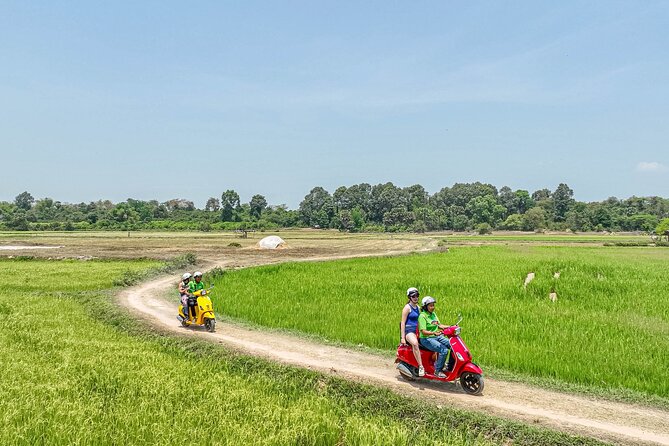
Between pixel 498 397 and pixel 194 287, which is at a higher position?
pixel 194 287

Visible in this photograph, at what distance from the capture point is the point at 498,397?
26.8 ft

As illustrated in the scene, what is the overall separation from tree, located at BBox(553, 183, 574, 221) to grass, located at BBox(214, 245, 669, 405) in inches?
5388

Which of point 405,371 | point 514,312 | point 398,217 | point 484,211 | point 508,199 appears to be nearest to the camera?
point 405,371

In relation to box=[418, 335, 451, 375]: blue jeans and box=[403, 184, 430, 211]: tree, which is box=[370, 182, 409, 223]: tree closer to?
box=[403, 184, 430, 211]: tree

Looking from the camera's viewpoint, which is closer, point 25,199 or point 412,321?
point 412,321

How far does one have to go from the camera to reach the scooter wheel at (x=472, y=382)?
8.24 m

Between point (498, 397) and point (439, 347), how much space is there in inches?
52.6

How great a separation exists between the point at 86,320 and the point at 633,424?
587 inches

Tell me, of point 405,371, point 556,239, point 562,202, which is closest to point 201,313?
point 405,371

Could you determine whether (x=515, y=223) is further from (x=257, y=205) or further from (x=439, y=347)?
(x=439, y=347)

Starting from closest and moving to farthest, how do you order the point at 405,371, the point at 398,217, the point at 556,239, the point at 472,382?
the point at 472,382 → the point at 405,371 → the point at 556,239 → the point at 398,217

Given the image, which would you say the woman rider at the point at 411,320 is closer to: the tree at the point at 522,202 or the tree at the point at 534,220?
the tree at the point at 534,220

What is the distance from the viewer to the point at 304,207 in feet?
500

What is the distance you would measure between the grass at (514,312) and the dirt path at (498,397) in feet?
2.67
